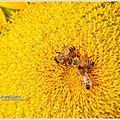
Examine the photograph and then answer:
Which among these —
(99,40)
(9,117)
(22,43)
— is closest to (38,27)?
(22,43)

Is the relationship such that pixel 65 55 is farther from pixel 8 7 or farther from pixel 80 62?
pixel 8 7

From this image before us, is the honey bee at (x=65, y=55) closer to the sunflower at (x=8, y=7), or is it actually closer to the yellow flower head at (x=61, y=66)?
the yellow flower head at (x=61, y=66)

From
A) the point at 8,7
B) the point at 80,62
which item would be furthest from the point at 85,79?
the point at 8,7

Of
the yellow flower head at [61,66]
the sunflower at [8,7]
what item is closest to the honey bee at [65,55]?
the yellow flower head at [61,66]

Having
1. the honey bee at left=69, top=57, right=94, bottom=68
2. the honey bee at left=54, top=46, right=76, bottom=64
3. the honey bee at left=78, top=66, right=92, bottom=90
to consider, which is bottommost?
the honey bee at left=78, top=66, right=92, bottom=90

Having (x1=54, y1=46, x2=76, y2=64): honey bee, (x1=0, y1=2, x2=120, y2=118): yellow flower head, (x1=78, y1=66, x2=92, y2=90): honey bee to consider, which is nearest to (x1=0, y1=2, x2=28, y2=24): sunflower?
(x1=0, y1=2, x2=120, y2=118): yellow flower head

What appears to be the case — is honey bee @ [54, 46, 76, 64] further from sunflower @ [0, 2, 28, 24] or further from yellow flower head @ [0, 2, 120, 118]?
sunflower @ [0, 2, 28, 24]
